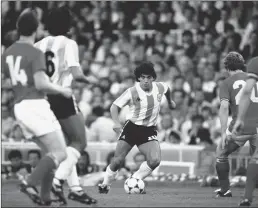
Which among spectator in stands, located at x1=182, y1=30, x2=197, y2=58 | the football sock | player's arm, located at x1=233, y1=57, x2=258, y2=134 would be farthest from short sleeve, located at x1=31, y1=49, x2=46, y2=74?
spectator in stands, located at x1=182, y1=30, x2=197, y2=58

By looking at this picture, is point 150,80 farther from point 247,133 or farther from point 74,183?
point 74,183

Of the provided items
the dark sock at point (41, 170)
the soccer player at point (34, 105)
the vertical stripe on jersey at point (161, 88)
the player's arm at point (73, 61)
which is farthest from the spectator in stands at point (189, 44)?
the dark sock at point (41, 170)

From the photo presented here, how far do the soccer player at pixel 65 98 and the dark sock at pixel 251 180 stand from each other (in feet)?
6.52

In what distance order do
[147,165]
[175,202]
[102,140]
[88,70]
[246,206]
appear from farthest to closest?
[88,70] < [102,140] < [147,165] < [175,202] < [246,206]

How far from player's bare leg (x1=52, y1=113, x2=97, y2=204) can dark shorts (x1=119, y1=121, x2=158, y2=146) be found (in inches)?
107

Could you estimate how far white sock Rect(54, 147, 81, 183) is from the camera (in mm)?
10062

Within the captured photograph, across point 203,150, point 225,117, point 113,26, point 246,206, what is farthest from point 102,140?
point 246,206

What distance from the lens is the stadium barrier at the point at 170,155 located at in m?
17.7

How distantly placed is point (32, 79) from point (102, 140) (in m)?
10.2

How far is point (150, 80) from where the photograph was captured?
13.1 m

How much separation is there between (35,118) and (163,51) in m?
13.4

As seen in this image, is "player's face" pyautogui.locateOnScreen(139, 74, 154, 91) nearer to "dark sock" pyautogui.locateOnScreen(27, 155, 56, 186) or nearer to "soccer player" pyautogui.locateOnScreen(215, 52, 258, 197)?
"soccer player" pyautogui.locateOnScreen(215, 52, 258, 197)

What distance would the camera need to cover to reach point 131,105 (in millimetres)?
13234

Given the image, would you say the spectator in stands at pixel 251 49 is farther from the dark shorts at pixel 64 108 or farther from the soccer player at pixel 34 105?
the soccer player at pixel 34 105
